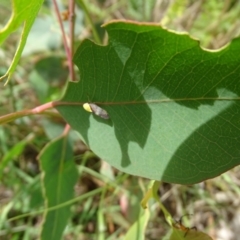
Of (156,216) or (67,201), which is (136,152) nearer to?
(67,201)

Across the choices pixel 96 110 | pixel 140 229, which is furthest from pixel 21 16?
pixel 140 229

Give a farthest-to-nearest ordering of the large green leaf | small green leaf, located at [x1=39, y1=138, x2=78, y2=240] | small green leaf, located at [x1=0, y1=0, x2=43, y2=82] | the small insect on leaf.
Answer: small green leaf, located at [x1=39, y1=138, x2=78, y2=240] < the small insect on leaf < the large green leaf < small green leaf, located at [x1=0, y1=0, x2=43, y2=82]

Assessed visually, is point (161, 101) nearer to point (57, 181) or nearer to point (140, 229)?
point (140, 229)

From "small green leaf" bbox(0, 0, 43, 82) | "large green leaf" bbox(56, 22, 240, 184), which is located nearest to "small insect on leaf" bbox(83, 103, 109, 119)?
"large green leaf" bbox(56, 22, 240, 184)

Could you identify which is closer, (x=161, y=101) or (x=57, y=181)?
(x=161, y=101)

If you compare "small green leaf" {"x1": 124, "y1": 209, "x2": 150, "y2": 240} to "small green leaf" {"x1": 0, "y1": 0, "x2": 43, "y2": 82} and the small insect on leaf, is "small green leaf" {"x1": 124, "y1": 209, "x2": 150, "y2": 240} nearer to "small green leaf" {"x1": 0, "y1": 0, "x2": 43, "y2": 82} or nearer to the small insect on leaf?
the small insect on leaf

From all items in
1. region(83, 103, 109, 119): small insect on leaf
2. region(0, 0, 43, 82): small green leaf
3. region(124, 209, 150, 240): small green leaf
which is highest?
region(0, 0, 43, 82): small green leaf
